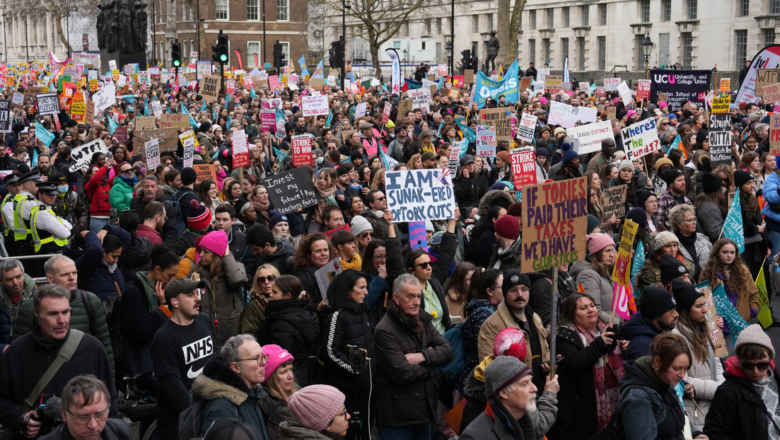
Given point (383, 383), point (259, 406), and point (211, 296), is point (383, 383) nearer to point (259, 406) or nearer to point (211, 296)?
point (259, 406)

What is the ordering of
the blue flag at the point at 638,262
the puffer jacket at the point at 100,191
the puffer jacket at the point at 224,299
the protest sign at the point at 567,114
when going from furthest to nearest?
the protest sign at the point at 567,114, the puffer jacket at the point at 100,191, the blue flag at the point at 638,262, the puffer jacket at the point at 224,299

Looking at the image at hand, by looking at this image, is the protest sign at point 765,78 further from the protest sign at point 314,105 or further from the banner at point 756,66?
the protest sign at point 314,105

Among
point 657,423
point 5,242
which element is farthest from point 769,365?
point 5,242

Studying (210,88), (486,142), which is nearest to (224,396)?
(486,142)

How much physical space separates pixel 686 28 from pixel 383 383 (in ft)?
172

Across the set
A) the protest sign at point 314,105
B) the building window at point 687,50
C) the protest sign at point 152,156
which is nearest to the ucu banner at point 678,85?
the protest sign at point 314,105

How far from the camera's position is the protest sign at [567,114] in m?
16.4

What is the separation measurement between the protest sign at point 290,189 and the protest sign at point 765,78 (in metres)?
12.3

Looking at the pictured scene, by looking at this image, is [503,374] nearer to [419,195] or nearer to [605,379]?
[605,379]

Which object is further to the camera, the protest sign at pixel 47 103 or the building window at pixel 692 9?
the building window at pixel 692 9

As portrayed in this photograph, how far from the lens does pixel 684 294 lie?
5.40 meters

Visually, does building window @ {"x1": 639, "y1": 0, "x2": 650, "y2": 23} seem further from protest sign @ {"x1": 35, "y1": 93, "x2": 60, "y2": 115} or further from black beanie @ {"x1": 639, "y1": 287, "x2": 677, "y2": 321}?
black beanie @ {"x1": 639, "y1": 287, "x2": 677, "y2": 321}

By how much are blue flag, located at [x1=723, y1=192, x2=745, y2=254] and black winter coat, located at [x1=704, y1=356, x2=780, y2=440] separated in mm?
4096

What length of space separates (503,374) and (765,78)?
16.2 metres
